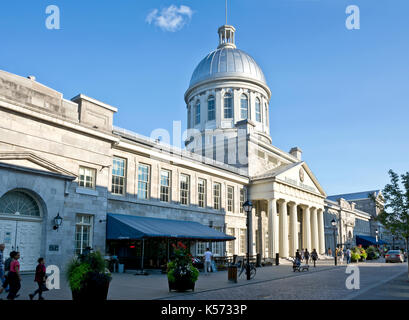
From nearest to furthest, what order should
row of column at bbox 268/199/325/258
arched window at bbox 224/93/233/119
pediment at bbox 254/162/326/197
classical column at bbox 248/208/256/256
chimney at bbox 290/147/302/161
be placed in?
row of column at bbox 268/199/325/258 < classical column at bbox 248/208/256/256 < pediment at bbox 254/162/326/197 < arched window at bbox 224/93/233/119 < chimney at bbox 290/147/302/161

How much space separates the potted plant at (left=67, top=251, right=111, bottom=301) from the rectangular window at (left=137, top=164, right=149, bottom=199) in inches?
612

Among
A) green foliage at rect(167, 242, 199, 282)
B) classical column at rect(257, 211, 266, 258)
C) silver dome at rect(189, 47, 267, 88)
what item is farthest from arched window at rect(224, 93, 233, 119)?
green foliage at rect(167, 242, 199, 282)

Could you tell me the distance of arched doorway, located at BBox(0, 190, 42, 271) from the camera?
18.0 m

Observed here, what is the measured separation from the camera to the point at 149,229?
22.9 m

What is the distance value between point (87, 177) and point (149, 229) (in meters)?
4.60

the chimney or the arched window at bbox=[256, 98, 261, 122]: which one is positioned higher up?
the arched window at bbox=[256, 98, 261, 122]

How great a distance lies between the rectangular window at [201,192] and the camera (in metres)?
32.6

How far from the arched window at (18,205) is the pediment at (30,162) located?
4.64ft

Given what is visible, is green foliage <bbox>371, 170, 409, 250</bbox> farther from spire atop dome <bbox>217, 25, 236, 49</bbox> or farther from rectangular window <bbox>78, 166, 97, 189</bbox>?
spire atop dome <bbox>217, 25, 236, 49</bbox>

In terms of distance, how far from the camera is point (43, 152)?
19625 mm

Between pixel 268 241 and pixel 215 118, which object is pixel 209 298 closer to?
pixel 268 241

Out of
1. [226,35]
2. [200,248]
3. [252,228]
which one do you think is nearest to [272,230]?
[252,228]

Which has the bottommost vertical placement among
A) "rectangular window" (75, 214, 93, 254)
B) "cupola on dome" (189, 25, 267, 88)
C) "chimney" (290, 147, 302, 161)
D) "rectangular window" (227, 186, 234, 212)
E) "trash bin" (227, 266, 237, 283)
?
"trash bin" (227, 266, 237, 283)

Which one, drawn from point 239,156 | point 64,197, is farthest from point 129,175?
point 239,156
